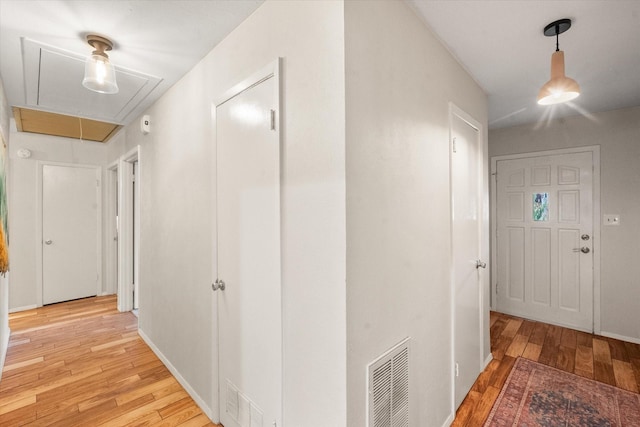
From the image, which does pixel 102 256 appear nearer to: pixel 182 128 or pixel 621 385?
pixel 182 128

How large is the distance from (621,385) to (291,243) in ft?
9.66

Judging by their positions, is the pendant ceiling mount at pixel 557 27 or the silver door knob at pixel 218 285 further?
the silver door knob at pixel 218 285

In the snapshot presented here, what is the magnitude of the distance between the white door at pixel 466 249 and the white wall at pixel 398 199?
15 centimetres

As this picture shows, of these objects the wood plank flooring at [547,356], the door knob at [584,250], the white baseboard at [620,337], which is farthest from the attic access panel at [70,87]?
the white baseboard at [620,337]

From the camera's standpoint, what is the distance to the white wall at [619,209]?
9.84ft

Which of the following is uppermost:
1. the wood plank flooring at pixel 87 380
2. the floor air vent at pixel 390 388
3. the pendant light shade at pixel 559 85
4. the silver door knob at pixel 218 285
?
the pendant light shade at pixel 559 85

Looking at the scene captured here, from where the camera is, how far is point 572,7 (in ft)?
5.12

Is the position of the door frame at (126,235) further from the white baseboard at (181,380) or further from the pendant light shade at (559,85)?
the pendant light shade at (559,85)

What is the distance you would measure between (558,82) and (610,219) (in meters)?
2.47

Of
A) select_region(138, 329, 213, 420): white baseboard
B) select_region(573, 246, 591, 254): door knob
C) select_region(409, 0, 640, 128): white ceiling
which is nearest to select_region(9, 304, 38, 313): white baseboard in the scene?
select_region(138, 329, 213, 420): white baseboard

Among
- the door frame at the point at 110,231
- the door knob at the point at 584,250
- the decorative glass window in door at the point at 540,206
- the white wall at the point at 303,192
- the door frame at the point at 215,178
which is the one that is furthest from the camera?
the door frame at the point at 110,231

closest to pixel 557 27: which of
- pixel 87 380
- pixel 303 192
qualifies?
pixel 303 192

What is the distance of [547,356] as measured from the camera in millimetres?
2775

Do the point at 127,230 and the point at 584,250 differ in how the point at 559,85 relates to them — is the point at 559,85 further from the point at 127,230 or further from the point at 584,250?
the point at 127,230
